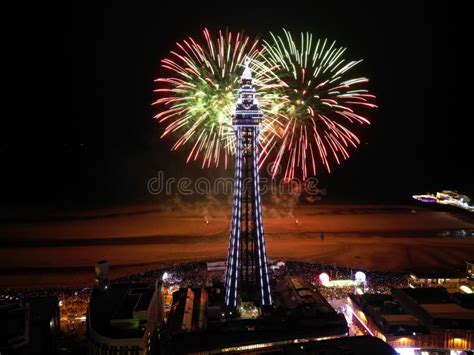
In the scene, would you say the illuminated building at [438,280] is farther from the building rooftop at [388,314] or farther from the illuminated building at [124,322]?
the illuminated building at [124,322]

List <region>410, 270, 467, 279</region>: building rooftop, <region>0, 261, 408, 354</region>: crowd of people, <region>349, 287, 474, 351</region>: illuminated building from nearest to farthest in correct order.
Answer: <region>349, 287, 474, 351</region>: illuminated building, <region>0, 261, 408, 354</region>: crowd of people, <region>410, 270, 467, 279</region>: building rooftop

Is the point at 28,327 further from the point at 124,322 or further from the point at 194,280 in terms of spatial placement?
the point at 194,280

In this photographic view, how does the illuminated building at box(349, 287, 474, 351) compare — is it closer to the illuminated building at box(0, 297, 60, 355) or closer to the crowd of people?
the crowd of people

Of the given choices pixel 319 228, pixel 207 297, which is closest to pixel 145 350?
pixel 207 297

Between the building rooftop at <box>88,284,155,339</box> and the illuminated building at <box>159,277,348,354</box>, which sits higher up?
the building rooftop at <box>88,284,155,339</box>

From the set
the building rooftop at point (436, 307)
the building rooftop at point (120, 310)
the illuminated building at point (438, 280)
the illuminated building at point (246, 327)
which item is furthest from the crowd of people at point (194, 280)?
the illuminated building at point (246, 327)

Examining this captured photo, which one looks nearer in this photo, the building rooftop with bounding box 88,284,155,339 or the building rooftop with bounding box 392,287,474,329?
the building rooftop with bounding box 88,284,155,339

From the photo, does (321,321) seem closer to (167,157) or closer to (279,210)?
(279,210)

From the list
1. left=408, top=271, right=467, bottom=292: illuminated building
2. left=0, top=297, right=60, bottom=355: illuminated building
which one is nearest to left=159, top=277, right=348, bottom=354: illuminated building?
left=0, top=297, right=60, bottom=355: illuminated building
